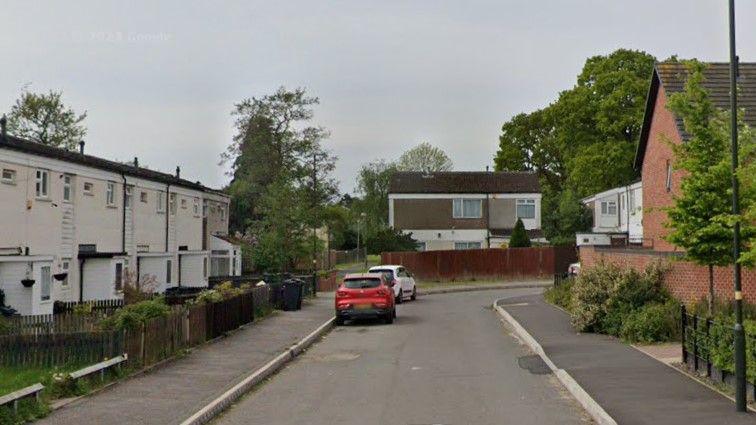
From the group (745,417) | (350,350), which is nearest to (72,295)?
(350,350)


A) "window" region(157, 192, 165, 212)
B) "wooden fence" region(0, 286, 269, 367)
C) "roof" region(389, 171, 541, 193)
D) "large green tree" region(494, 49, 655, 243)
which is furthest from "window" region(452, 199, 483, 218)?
"wooden fence" region(0, 286, 269, 367)

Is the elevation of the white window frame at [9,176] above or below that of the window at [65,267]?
above

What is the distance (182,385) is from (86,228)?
63.2ft

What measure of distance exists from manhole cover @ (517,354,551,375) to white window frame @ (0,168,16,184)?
52.9 feet

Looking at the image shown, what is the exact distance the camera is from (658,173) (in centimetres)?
3073

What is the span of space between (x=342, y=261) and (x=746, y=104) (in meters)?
55.8

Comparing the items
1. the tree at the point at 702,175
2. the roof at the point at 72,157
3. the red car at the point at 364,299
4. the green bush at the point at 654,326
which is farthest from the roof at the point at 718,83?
the roof at the point at 72,157

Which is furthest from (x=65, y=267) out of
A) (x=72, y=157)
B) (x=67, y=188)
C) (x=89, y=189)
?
(x=72, y=157)

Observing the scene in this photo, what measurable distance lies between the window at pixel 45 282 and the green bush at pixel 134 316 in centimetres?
1053

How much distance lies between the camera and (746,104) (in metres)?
26.5

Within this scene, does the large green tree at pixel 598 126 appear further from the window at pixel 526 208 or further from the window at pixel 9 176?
the window at pixel 9 176

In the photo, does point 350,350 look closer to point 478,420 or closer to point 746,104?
point 478,420

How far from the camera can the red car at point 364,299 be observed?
87.4 feet

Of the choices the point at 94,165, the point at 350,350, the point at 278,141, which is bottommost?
the point at 350,350
